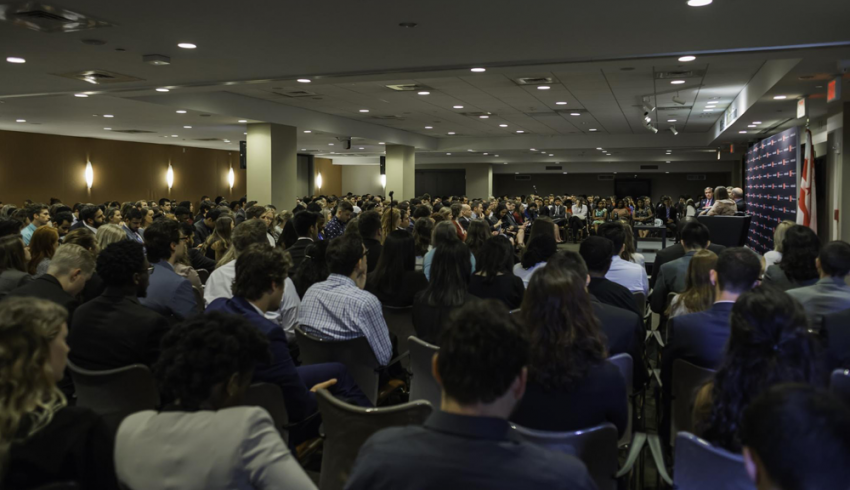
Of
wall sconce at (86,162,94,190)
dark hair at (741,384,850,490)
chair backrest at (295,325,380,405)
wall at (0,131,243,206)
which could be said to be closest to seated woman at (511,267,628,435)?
dark hair at (741,384,850,490)

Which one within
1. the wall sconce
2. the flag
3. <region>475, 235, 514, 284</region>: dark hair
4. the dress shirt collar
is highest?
the wall sconce

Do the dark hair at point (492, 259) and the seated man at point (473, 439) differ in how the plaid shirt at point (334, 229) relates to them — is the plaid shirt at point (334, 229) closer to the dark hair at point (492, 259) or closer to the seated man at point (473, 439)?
the dark hair at point (492, 259)

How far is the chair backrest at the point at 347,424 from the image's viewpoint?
2.37 m

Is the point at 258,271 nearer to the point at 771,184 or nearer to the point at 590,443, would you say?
the point at 590,443

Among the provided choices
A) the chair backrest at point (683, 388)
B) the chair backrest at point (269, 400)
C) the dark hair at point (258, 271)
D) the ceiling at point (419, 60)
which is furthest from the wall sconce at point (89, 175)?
the chair backrest at point (683, 388)

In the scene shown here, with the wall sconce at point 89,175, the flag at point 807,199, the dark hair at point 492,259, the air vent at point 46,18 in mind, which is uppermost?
the air vent at point 46,18

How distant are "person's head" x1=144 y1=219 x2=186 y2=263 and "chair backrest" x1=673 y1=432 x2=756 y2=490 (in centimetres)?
358

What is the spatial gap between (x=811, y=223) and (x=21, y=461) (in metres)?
9.98

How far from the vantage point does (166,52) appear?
662 centimetres

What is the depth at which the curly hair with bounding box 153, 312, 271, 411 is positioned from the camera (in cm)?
180

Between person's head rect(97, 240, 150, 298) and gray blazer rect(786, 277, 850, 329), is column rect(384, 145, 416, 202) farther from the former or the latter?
person's head rect(97, 240, 150, 298)

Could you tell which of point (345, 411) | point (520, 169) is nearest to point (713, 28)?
point (345, 411)

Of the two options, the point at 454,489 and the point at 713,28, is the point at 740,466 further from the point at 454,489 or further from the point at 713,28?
the point at 713,28

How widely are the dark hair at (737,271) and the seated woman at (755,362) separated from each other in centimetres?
95
